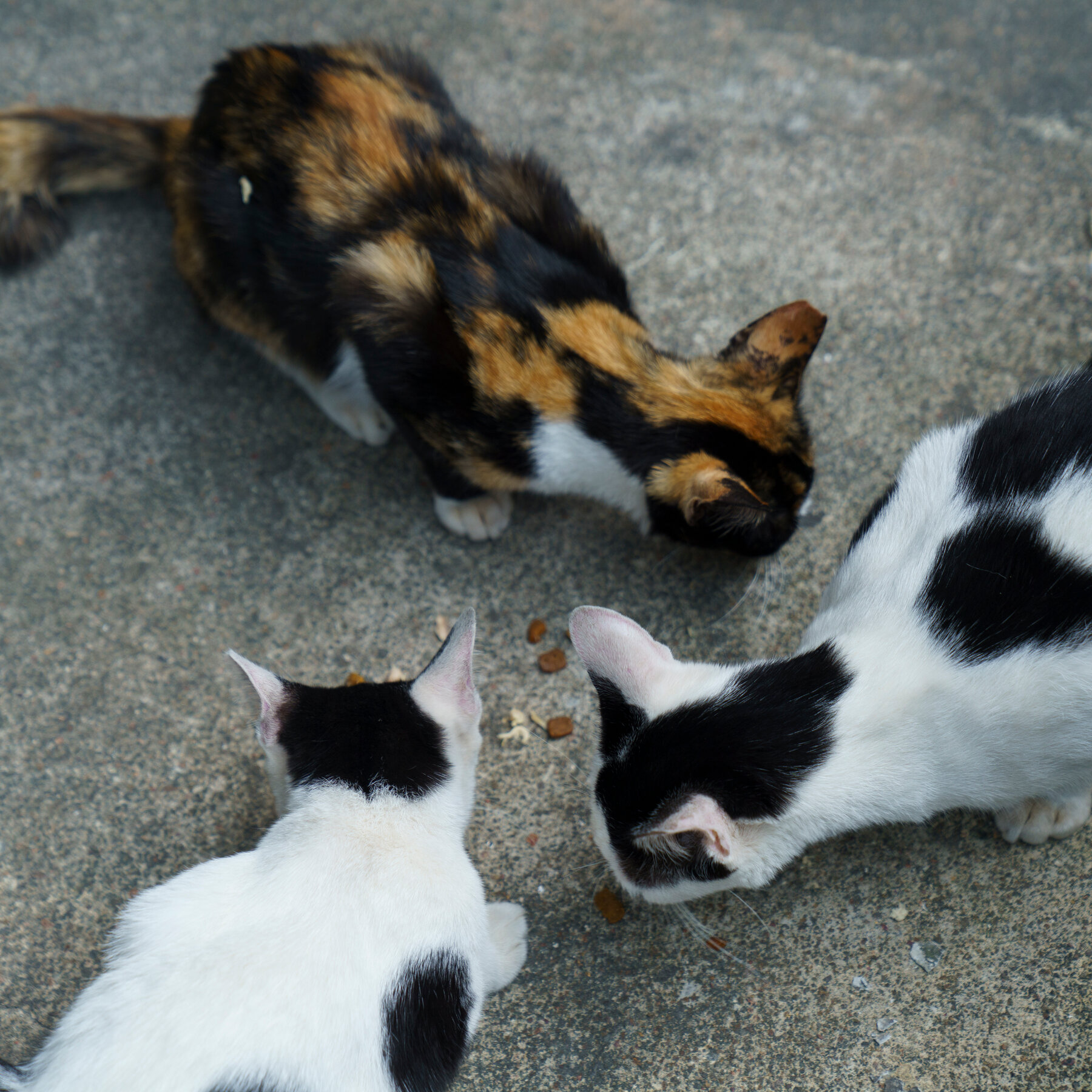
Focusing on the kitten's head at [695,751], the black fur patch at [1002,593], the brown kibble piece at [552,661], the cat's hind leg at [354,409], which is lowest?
the brown kibble piece at [552,661]

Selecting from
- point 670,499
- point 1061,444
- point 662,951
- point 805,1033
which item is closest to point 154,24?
point 670,499

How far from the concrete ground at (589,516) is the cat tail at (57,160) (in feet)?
0.40

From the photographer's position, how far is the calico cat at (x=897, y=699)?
1723 millimetres

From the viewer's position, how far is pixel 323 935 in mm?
1669

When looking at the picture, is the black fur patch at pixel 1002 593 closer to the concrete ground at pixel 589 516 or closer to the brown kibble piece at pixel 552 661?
the concrete ground at pixel 589 516

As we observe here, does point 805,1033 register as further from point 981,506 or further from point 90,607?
point 90,607

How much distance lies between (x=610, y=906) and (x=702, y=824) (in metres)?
0.91

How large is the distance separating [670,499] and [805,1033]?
57.3 inches

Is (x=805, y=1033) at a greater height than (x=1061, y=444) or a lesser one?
lesser

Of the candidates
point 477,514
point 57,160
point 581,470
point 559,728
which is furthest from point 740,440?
point 57,160

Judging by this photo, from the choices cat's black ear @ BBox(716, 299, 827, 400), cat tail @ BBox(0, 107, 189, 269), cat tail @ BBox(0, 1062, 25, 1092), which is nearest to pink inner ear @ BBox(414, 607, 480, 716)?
cat's black ear @ BBox(716, 299, 827, 400)

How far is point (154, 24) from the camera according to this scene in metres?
3.20

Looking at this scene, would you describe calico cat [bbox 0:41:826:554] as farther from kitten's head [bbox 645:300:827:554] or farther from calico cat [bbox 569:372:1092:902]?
calico cat [bbox 569:372:1092:902]

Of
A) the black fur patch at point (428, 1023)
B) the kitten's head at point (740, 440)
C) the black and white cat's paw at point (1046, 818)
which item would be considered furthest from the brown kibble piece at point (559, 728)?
the black and white cat's paw at point (1046, 818)
